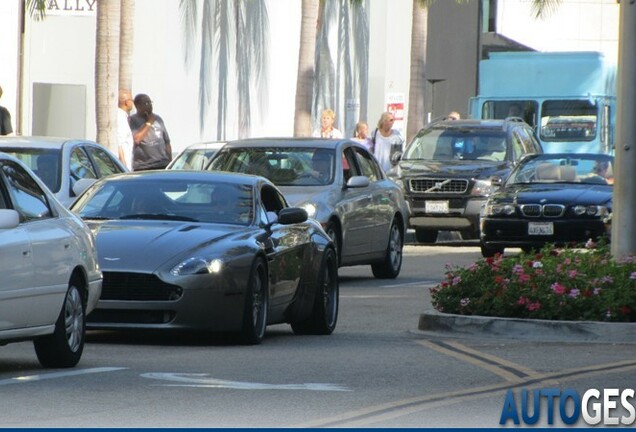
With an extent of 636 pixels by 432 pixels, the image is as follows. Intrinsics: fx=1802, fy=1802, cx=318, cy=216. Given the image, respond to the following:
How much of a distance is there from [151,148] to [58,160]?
6054 millimetres

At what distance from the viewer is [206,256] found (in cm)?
1322

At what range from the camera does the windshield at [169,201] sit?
14312mm

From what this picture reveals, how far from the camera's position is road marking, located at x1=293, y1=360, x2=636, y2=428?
358 inches

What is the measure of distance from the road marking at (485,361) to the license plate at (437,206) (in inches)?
556

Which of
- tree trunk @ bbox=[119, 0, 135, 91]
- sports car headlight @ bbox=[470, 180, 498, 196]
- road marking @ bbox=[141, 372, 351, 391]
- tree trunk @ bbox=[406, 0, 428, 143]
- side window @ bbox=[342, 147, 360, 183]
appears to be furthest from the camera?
tree trunk @ bbox=[406, 0, 428, 143]

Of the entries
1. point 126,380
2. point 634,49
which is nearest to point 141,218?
point 126,380

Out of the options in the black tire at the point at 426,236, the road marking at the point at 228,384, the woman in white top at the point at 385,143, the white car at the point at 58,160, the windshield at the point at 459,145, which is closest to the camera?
the road marking at the point at 228,384

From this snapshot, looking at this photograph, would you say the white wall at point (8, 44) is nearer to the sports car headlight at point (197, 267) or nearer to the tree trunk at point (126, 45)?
the tree trunk at point (126, 45)

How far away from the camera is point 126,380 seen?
1077 cm

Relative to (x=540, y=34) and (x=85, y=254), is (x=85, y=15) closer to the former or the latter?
(x=85, y=254)

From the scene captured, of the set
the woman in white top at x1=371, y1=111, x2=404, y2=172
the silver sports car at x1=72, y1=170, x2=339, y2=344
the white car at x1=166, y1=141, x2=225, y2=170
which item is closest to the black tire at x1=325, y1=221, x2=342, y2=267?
the silver sports car at x1=72, y1=170, x2=339, y2=344

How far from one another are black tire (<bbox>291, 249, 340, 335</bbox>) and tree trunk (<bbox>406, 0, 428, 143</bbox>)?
26729 mm

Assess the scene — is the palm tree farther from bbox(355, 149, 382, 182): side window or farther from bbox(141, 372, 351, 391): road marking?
bbox(141, 372, 351, 391): road marking

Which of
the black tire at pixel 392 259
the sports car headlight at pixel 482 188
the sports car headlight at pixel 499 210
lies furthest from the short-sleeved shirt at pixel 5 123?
the sports car headlight at pixel 482 188
